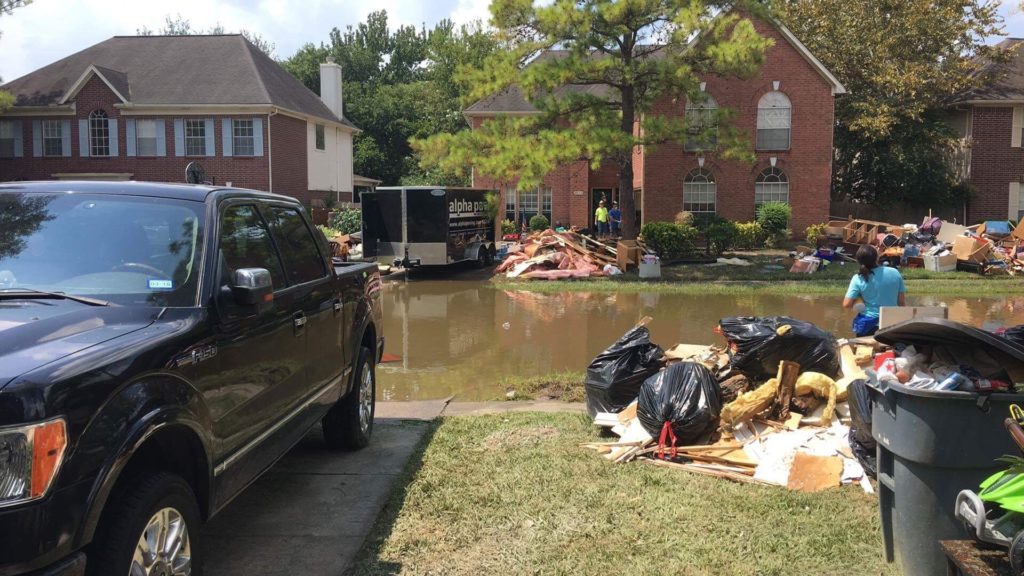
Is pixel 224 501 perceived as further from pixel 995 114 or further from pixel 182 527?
pixel 995 114

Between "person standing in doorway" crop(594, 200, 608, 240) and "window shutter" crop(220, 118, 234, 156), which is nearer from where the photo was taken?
"person standing in doorway" crop(594, 200, 608, 240)

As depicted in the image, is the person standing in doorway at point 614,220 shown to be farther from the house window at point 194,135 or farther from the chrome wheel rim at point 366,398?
the chrome wheel rim at point 366,398

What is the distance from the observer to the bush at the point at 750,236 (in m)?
25.8

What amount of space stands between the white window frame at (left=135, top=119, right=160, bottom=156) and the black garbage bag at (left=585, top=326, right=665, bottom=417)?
102ft

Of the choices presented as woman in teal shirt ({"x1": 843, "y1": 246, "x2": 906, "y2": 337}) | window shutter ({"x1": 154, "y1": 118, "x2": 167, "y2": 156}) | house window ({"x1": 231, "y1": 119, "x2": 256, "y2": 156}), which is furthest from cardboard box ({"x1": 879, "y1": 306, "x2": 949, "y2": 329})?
window shutter ({"x1": 154, "y1": 118, "x2": 167, "y2": 156})

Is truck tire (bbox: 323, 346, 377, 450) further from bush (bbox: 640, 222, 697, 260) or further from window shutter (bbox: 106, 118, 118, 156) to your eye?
window shutter (bbox: 106, 118, 118, 156)

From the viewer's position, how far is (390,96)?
57.7 metres

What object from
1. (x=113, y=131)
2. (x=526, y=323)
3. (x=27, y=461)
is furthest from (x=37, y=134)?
(x=27, y=461)

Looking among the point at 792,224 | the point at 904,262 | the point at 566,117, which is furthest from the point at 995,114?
the point at 566,117

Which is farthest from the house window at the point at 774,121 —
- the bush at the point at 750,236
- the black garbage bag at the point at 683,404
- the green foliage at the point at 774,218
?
the black garbage bag at the point at 683,404

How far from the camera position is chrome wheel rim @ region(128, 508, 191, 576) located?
304 centimetres

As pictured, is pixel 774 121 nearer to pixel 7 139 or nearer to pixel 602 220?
pixel 602 220

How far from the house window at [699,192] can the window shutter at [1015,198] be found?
1193cm

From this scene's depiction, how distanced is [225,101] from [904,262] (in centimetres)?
2576
